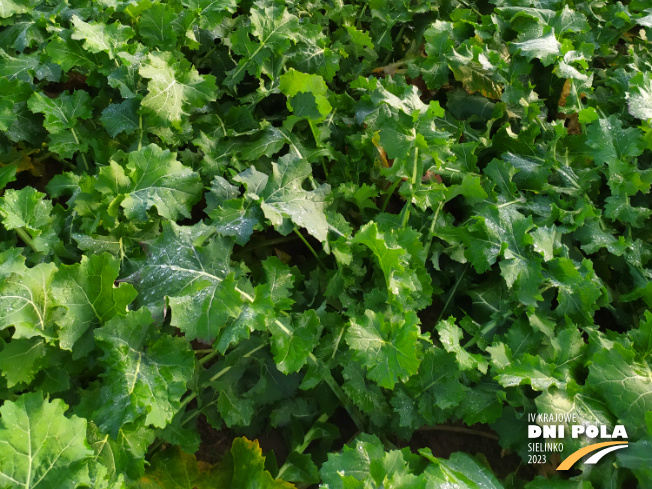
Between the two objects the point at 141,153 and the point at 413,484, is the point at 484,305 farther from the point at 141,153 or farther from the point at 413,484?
the point at 141,153

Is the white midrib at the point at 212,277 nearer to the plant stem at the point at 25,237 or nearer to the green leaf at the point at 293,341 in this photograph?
the green leaf at the point at 293,341

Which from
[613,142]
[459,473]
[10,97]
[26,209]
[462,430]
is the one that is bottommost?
[462,430]

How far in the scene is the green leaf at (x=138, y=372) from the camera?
168 cm

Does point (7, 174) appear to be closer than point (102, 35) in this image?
Yes

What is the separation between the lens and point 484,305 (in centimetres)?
237

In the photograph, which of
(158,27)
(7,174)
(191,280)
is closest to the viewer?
(191,280)

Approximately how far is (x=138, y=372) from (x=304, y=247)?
3.46ft

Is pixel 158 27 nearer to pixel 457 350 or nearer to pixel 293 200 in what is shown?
pixel 293 200

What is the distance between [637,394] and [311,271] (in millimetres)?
1368

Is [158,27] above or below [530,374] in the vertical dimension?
above

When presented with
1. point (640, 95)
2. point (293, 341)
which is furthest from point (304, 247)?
point (640, 95)

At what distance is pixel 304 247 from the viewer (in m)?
2.58

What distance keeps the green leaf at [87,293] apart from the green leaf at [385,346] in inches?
32.1

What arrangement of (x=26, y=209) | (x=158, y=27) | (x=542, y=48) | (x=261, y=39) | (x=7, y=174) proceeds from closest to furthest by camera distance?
(x=26, y=209), (x=7, y=174), (x=158, y=27), (x=261, y=39), (x=542, y=48)
